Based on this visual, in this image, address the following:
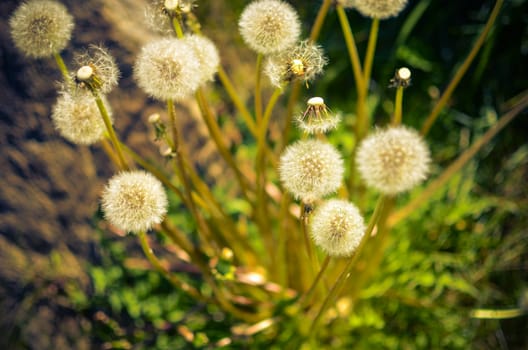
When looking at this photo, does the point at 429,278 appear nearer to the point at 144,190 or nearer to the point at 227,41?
the point at 144,190

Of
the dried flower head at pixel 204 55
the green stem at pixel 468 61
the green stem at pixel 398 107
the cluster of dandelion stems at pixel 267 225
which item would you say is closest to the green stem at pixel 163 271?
the cluster of dandelion stems at pixel 267 225

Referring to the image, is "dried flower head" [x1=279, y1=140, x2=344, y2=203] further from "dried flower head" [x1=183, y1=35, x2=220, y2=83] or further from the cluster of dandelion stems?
"dried flower head" [x1=183, y1=35, x2=220, y2=83]

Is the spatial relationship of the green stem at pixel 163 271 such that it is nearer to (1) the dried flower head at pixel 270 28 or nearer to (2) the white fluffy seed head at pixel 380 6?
(1) the dried flower head at pixel 270 28

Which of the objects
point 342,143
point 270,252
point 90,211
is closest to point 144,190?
point 270,252

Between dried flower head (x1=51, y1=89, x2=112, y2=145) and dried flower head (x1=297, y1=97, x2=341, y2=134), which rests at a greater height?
dried flower head (x1=51, y1=89, x2=112, y2=145)

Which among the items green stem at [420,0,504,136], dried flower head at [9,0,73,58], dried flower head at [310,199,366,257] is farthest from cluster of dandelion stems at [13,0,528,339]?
dried flower head at [9,0,73,58]

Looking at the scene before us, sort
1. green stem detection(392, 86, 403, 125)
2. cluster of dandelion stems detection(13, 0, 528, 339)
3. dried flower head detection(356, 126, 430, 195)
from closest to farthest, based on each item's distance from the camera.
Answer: dried flower head detection(356, 126, 430, 195) < green stem detection(392, 86, 403, 125) < cluster of dandelion stems detection(13, 0, 528, 339)
